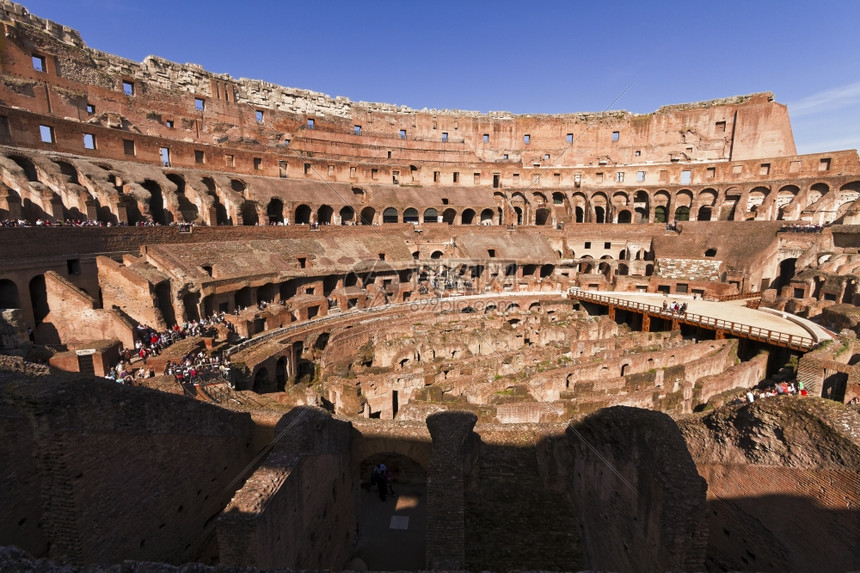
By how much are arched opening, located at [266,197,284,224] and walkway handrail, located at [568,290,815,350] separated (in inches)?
962

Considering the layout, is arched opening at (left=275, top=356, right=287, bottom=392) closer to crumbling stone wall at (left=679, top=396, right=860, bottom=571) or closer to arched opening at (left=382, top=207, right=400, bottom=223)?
crumbling stone wall at (left=679, top=396, right=860, bottom=571)

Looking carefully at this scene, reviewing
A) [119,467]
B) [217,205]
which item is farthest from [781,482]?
[217,205]

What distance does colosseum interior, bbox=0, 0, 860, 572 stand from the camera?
21.5 ft

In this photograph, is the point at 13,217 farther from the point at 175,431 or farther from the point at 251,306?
the point at 175,431

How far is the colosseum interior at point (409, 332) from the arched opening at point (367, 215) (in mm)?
642

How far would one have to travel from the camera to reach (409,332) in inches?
855

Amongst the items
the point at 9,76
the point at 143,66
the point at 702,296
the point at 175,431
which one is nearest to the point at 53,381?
the point at 175,431

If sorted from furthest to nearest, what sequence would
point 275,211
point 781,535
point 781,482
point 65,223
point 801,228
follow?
point 275,211
point 801,228
point 65,223
point 781,535
point 781,482

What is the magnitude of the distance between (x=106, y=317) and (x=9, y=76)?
20418 millimetres

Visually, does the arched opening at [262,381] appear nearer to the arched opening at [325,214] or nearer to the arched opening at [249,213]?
the arched opening at [249,213]

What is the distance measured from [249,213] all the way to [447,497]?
1161 inches

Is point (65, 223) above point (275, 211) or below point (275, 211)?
below

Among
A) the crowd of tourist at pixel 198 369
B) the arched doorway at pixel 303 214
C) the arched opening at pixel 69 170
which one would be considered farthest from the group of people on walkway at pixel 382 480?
the arched doorway at pixel 303 214

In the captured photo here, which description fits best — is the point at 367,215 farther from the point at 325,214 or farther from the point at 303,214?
the point at 303,214
